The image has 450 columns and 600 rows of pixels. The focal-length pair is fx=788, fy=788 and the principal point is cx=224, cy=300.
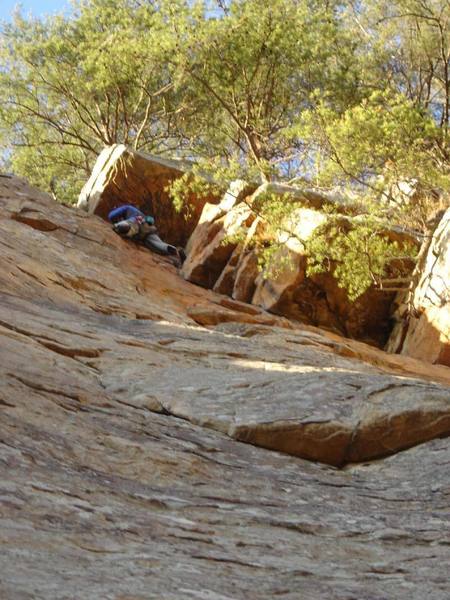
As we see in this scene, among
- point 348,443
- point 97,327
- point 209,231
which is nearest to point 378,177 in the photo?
point 209,231

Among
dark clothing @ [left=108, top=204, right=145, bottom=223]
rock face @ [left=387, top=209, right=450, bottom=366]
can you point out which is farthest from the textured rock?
rock face @ [left=387, top=209, right=450, bottom=366]

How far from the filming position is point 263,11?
27297 millimetres

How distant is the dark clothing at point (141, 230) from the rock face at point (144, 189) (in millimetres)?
1425

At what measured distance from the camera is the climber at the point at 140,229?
79.0ft

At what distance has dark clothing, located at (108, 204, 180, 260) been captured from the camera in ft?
78.9

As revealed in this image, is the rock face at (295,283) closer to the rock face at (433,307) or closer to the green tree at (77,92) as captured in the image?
the rock face at (433,307)

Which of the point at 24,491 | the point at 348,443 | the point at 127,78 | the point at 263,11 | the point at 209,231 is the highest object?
the point at 263,11

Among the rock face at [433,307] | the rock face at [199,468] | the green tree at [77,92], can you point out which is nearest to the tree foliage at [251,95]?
the green tree at [77,92]

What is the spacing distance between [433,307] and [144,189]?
11345mm

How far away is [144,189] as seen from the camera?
26.4 m

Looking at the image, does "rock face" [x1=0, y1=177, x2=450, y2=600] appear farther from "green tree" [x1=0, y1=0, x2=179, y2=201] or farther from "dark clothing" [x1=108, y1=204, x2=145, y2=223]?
"green tree" [x1=0, y1=0, x2=179, y2=201]

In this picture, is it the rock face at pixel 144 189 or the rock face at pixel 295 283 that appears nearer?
the rock face at pixel 295 283

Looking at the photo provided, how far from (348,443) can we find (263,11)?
73.3 feet

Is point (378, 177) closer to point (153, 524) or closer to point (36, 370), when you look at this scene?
point (36, 370)
